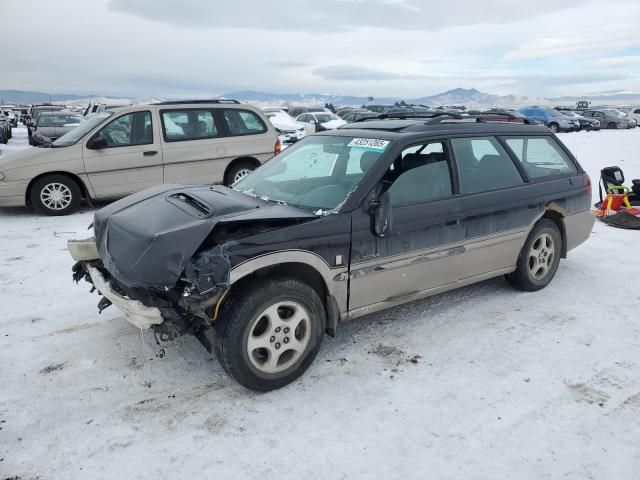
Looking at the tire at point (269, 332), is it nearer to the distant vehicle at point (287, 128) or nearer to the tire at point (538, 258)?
the tire at point (538, 258)

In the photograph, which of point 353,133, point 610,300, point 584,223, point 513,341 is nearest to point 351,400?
point 513,341

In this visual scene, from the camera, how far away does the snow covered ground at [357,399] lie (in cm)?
249

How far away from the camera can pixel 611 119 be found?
3338 cm

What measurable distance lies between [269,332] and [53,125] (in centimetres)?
1825

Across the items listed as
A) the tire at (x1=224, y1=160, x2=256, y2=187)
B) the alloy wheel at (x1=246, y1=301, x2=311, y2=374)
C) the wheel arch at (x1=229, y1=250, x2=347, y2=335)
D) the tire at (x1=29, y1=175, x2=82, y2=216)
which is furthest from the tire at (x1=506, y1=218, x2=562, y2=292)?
the tire at (x1=29, y1=175, x2=82, y2=216)

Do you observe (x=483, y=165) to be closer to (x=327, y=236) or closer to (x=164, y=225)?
(x=327, y=236)

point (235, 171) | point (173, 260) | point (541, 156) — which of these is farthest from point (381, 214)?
point (235, 171)

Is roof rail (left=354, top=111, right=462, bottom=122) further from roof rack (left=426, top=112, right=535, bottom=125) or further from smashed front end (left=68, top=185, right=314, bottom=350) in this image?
smashed front end (left=68, top=185, right=314, bottom=350)

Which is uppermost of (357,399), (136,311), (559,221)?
(559,221)

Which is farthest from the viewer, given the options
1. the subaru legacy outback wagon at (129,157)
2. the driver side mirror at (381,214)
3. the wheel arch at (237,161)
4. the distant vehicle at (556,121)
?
the distant vehicle at (556,121)

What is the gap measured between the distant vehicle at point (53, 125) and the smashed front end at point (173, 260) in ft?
47.7

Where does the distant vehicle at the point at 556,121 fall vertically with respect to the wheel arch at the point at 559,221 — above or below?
above

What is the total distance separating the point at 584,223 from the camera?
199 inches

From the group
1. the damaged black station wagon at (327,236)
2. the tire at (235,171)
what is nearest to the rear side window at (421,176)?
the damaged black station wagon at (327,236)
